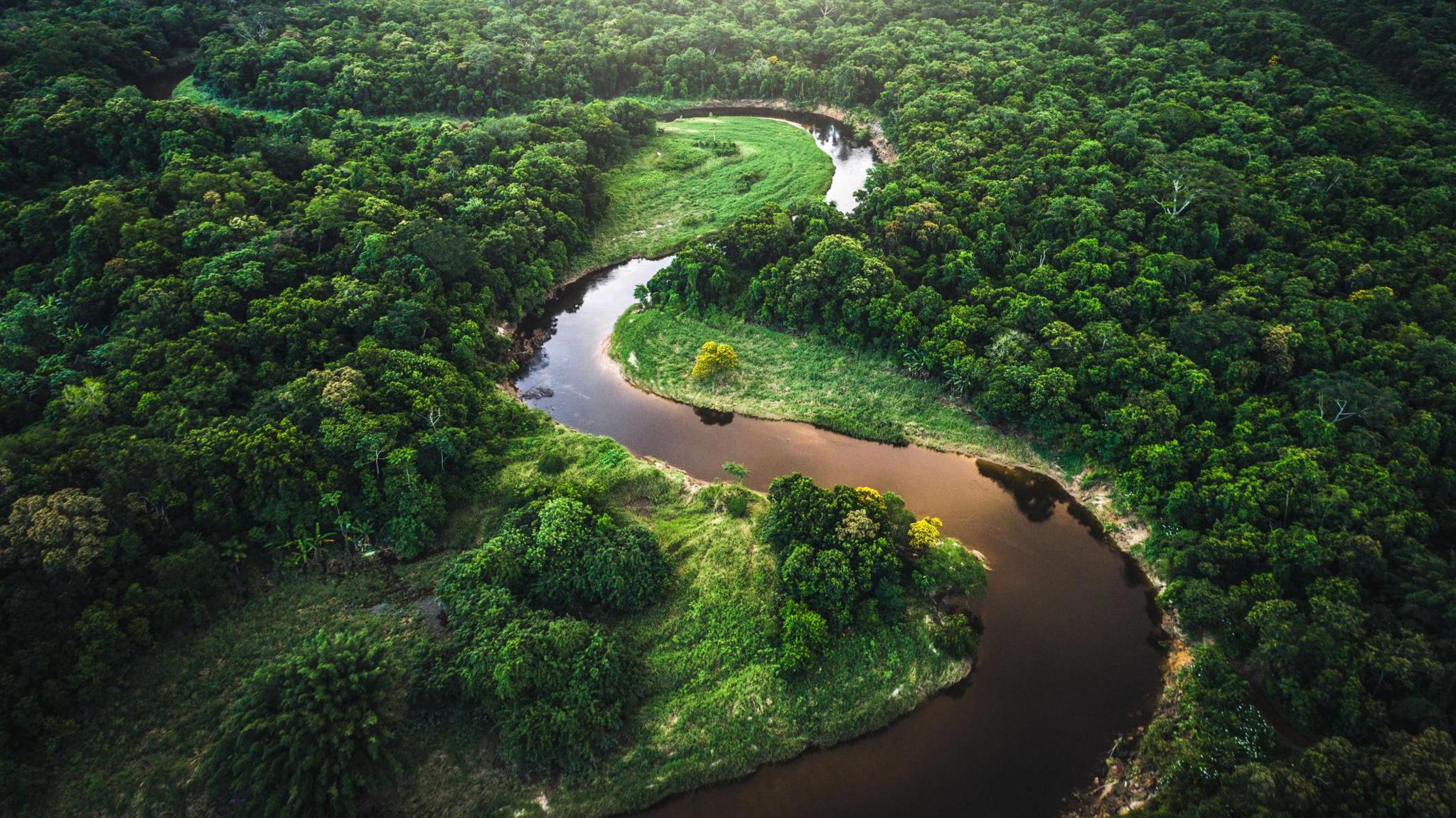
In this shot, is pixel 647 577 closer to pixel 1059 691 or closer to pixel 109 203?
pixel 1059 691

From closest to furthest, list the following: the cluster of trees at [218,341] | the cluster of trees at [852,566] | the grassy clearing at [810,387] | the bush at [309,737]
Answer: the bush at [309,737], the cluster of trees at [218,341], the cluster of trees at [852,566], the grassy clearing at [810,387]

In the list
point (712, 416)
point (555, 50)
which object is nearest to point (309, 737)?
point (712, 416)

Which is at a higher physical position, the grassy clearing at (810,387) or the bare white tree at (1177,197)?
the bare white tree at (1177,197)

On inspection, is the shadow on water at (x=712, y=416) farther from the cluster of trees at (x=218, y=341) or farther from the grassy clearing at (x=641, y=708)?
the cluster of trees at (x=218, y=341)

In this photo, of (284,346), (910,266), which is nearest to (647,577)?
(284,346)

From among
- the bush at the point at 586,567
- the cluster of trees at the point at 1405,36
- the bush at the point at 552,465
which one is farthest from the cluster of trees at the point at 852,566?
the cluster of trees at the point at 1405,36

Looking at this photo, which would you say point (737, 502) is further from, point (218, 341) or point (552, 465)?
point (218, 341)
